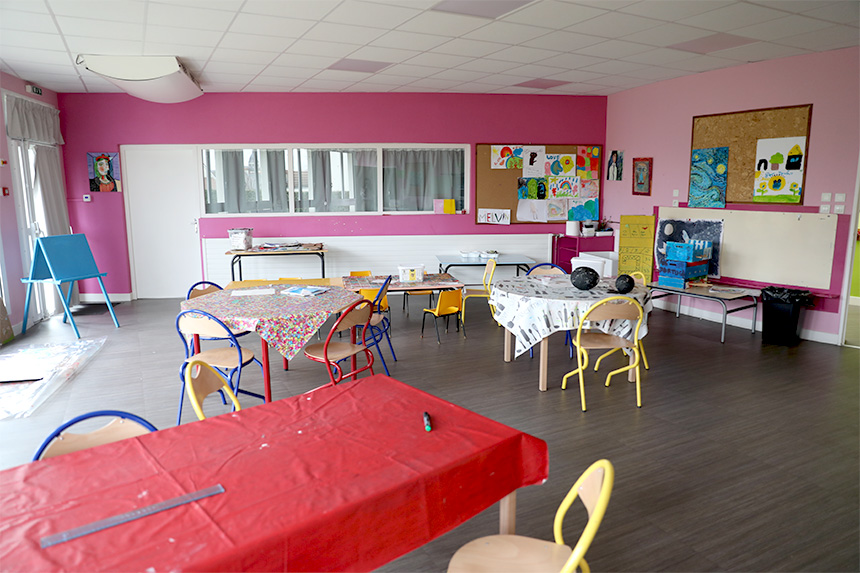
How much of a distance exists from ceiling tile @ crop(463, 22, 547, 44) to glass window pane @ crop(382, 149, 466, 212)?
321 cm

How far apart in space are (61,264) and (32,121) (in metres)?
1.83

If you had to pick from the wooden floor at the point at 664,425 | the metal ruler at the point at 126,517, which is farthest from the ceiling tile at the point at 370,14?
the metal ruler at the point at 126,517

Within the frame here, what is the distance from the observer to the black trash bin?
5820 mm

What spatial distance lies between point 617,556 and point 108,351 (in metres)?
5.11

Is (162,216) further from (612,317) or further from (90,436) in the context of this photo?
(90,436)

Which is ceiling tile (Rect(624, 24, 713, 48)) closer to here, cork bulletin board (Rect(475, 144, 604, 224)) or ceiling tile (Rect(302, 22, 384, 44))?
ceiling tile (Rect(302, 22, 384, 44))

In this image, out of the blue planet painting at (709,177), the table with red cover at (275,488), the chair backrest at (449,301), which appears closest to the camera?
the table with red cover at (275,488)

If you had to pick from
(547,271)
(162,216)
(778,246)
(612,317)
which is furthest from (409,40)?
(162,216)

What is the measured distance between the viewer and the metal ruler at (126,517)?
4.83 feet

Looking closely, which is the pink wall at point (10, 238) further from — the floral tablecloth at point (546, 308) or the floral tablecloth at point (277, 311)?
the floral tablecloth at point (546, 308)

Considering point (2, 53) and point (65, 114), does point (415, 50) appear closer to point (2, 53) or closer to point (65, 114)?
point (2, 53)

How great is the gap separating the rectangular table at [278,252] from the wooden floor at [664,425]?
4.75 feet

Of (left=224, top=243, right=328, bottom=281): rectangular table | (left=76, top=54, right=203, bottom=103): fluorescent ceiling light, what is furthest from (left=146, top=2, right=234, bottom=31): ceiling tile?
(left=224, top=243, right=328, bottom=281): rectangular table

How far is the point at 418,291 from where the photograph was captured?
555 cm
